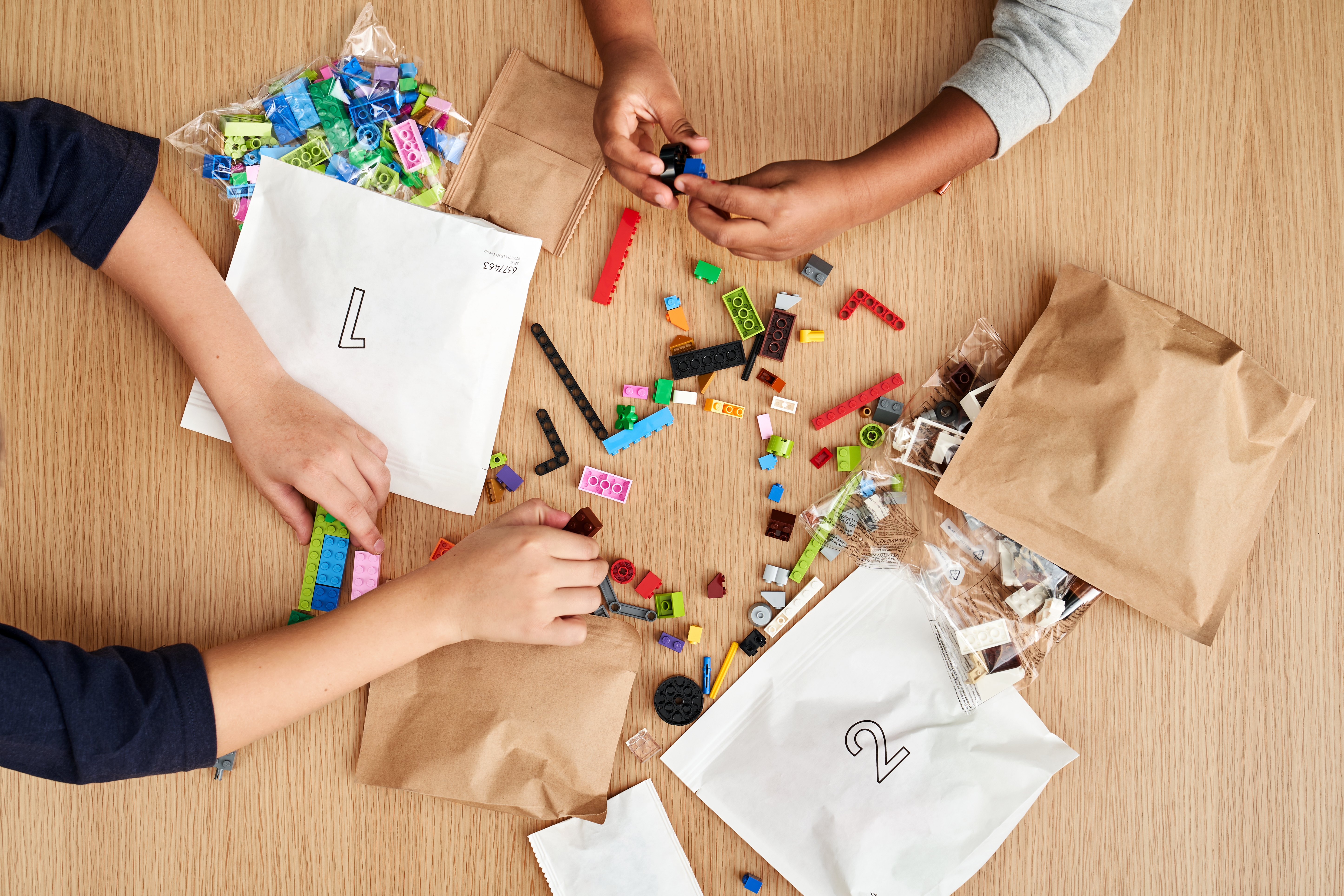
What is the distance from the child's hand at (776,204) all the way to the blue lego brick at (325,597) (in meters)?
0.54

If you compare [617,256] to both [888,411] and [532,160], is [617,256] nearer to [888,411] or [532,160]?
[532,160]

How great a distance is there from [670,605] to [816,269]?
388mm

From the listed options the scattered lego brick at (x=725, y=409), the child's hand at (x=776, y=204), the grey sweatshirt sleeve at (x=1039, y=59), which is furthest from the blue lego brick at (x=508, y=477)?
the grey sweatshirt sleeve at (x=1039, y=59)

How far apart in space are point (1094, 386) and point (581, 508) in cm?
53

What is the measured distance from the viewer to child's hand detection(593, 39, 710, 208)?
0.73 metres

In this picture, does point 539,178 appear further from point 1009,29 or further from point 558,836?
point 558,836

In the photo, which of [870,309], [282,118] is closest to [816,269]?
[870,309]

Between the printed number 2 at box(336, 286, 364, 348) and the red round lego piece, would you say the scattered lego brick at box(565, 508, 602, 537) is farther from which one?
the printed number 2 at box(336, 286, 364, 348)

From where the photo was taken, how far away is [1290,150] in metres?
0.82

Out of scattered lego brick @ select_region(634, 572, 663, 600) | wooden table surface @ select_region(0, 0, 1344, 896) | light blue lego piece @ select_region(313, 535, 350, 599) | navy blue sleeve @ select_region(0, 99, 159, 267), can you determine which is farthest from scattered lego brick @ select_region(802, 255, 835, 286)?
navy blue sleeve @ select_region(0, 99, 159, 267)

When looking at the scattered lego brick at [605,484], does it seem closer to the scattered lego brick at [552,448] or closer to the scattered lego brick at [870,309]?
the scattered lego brick at [552,448]

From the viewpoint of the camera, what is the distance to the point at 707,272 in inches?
31.9

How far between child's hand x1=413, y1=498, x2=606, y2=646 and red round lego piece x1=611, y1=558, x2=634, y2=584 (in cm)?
3

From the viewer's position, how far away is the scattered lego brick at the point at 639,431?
2.65 ft
